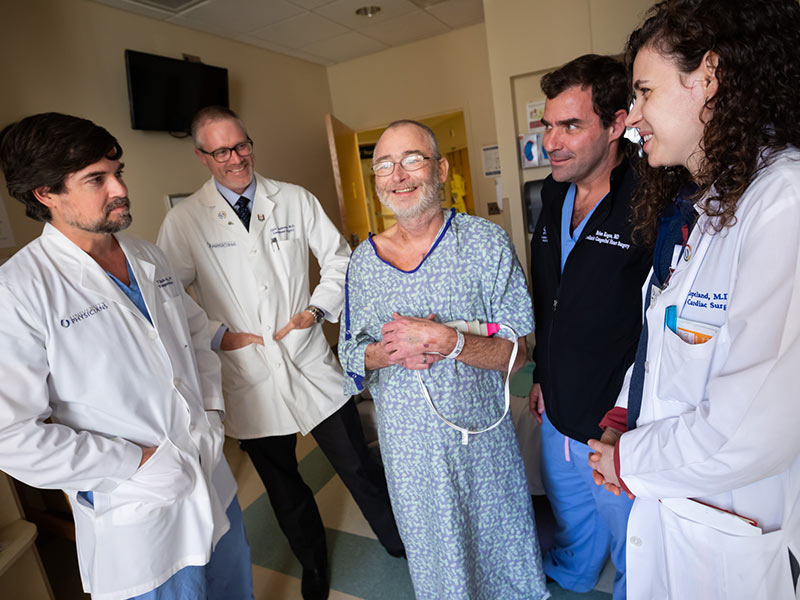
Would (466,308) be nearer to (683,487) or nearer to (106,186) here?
(683,487)

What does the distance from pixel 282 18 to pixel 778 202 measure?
399 centimetres

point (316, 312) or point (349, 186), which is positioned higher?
point (349, 186)

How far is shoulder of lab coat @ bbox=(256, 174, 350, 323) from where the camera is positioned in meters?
1.93

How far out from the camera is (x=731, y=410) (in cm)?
73

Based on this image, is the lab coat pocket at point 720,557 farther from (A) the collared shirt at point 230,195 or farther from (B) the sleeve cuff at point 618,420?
(A) the collared shirt at point 230,195

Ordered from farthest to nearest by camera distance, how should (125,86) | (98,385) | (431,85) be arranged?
(431,85)
(125,86)
(98,385)

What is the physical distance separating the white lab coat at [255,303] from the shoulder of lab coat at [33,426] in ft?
2.23

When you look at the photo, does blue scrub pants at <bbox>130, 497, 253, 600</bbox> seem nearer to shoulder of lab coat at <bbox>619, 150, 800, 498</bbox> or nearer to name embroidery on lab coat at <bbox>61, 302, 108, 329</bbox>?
name embroidery on lab coat at <bbox>61, 302, 108, 329</bbox>

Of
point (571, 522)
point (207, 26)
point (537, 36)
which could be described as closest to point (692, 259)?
point (571, 522)

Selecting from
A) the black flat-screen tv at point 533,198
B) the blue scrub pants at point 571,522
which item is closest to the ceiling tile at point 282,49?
the black flat-screen tv at point 533,198

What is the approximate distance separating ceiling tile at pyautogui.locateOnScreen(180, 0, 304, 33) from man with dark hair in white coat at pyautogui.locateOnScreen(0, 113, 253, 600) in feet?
→ 8.79

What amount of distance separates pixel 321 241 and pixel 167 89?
2.29m

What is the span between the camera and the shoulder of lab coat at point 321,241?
1927 mm

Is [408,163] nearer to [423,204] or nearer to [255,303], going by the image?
[423,204]
